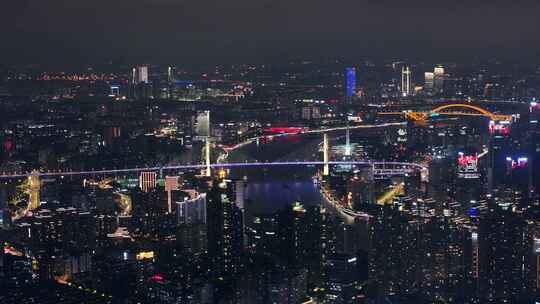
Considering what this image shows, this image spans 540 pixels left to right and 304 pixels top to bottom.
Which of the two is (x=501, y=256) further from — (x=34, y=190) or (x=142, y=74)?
(x=34, y=190)

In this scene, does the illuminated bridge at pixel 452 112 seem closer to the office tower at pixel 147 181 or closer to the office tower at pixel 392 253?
the office tower at pixel 392 253

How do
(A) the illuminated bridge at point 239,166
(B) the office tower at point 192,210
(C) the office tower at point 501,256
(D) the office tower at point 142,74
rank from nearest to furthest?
1. (C) the office tower at point 501,256
2. (B) the office tower at point 192,210
3. (D) the office tower at point 142,74
4. (A) the illuminated bridge at point 239,166

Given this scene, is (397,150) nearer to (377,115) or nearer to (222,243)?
(377,115)

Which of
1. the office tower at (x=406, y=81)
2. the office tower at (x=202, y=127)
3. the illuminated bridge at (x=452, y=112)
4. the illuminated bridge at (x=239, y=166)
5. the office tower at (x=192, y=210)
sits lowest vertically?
the office tower at (x=192, y=210)

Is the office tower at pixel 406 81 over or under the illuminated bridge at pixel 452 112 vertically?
over

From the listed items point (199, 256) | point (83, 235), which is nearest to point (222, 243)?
point (199, 256)

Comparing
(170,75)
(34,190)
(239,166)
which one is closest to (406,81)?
(239,166)

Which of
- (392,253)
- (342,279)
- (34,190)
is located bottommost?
(342,279)

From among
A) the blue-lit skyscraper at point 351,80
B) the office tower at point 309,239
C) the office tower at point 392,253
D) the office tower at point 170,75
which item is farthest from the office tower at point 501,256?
the office tower at point 170,75
